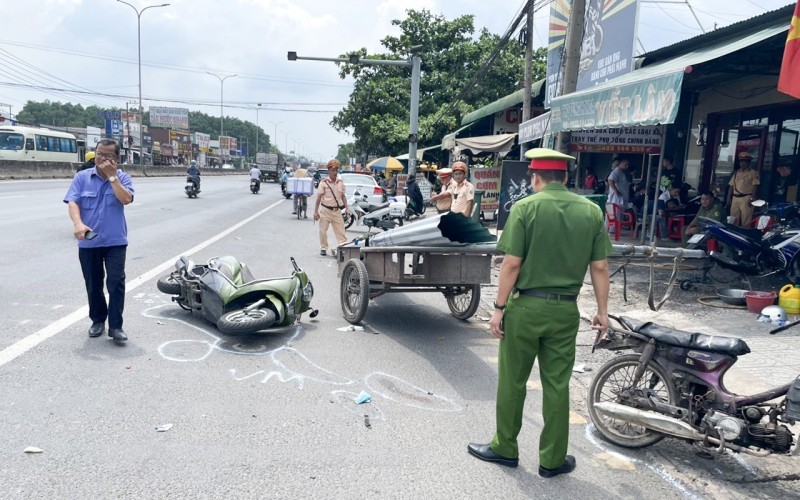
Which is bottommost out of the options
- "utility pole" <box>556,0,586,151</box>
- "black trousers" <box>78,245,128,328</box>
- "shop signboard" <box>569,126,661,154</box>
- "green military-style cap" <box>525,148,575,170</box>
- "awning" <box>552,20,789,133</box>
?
"black trousers" <box>78,245,128,328</box>

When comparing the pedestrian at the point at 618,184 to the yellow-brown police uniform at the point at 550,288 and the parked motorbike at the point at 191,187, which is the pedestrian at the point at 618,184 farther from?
the parked motorbike at the point at 191,187

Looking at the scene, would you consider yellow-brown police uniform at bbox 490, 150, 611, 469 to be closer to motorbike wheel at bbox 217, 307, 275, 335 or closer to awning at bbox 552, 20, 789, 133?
motorbike wheel at bbox 217, 307, 275, 335

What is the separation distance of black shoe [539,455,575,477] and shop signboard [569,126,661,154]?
932cm

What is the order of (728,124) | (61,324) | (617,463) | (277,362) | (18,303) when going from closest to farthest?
(617,463), (277,362), (61,324), (18,303), (728,124)

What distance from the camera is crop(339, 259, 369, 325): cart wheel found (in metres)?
6.34

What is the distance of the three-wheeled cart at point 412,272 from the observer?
6016 millimetres

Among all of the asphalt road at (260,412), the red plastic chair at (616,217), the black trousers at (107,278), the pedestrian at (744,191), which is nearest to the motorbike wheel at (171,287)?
the asphalt road at (260,412)

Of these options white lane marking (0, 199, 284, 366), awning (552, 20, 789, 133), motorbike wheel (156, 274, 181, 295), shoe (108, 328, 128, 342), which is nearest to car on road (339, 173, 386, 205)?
awning (552, 20, 789, 133)

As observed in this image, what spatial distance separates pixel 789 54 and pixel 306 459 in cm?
445

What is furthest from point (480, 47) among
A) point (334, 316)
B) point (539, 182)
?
point (539, 182)

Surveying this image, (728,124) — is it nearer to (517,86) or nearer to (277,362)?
(277,362)

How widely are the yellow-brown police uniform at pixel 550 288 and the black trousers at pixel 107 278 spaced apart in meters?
3.63

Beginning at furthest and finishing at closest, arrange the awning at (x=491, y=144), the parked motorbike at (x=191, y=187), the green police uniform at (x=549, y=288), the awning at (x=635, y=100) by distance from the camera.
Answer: the parked motorbike at (x=191, y=187), the awning at (x=491, y=144), the awning at (x=635, y=100), the green police uniform at (x=549, y=288)

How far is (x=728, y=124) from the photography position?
1281 cm
